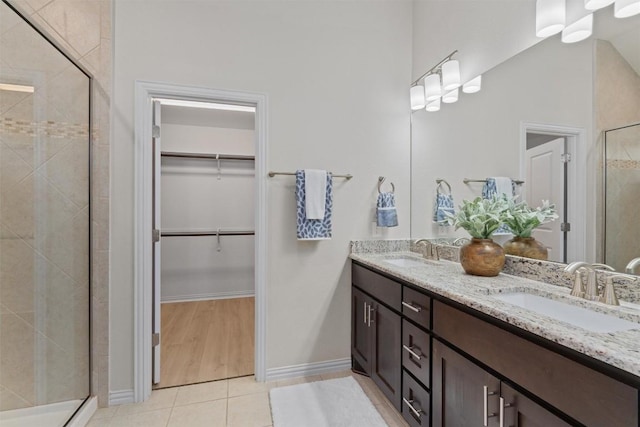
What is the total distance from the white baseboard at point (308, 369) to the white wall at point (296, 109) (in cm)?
4

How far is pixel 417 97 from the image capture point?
2316mm

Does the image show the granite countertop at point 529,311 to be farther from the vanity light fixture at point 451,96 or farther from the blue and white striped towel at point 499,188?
the vanity light fixture at point 451,96

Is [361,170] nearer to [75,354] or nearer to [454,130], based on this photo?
[454,130]

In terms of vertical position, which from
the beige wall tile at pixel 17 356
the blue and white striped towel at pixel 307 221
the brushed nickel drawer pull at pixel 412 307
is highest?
the blue and white striped towel at pixel 307 221

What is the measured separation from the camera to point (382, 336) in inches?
70.1

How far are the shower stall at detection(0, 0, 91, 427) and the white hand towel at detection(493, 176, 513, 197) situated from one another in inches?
95.3

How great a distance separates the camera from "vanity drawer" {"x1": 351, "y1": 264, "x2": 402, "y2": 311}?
162cm

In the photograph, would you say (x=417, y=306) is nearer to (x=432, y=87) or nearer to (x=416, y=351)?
(x=416, y=351)

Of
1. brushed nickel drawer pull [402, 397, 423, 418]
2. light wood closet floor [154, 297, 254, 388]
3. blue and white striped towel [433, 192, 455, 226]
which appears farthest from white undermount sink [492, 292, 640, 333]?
light wood closet floor [154, 297, 254, 388]

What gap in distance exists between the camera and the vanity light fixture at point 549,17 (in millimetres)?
1339

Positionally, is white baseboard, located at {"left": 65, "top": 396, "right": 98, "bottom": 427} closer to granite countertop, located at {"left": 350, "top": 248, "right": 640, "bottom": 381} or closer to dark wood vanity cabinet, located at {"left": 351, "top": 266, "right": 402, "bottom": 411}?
dark wood vanity cabinet, located at {"left": 351, "top": 266, "right": 402, "bottom": 411}

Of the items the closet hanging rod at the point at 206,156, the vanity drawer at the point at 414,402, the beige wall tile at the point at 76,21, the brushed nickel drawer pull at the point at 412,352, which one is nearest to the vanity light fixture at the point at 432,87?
the brushed nickel drawer pull at the point at 412,352

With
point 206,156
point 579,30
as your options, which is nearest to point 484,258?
point 579,30

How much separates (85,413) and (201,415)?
2.12 feet
